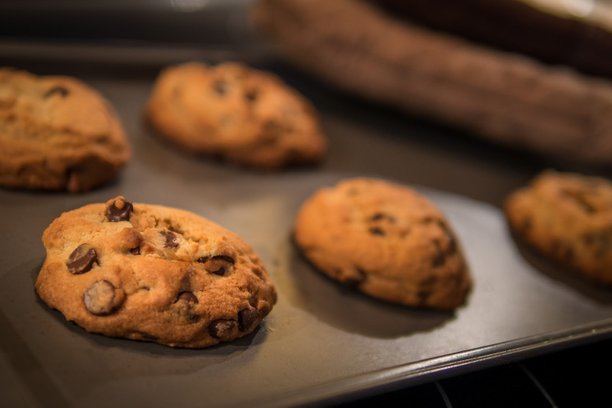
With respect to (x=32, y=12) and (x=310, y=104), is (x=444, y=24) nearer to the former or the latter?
(x=310, y=104)

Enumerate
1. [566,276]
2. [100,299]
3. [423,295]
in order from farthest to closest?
[566,276] < [423,295] < [100,299]

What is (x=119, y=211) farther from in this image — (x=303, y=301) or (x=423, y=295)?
(x=423, y=295)

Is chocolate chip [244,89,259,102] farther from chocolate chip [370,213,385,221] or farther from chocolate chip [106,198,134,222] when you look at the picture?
chocolate chip [106,198,134,222]

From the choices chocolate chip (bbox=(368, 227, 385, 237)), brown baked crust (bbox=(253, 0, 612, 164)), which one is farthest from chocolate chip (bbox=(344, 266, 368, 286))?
brown baked crust (bbox=(253, 0, 612, 164))

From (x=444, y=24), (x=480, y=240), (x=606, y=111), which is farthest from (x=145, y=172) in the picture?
(x=606, y=111)

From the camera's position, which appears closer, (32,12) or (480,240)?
(480,240)

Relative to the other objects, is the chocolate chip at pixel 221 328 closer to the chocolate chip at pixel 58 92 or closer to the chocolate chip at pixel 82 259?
the chocolate chip at pixel 82 259

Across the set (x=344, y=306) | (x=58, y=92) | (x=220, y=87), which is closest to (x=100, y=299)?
(x=344, y=306)

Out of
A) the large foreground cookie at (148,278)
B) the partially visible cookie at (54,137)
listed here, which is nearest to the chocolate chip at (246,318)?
the large foreground cookie at (148,278)
